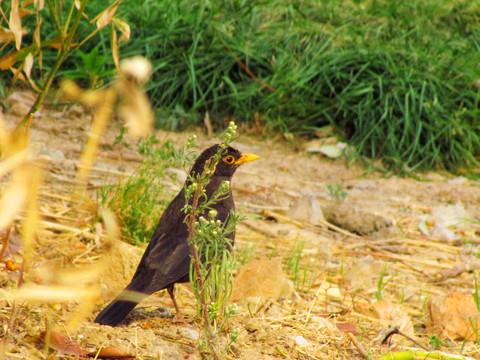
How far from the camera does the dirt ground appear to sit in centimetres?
248

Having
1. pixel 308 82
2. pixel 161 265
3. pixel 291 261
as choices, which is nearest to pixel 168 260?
pixel 161 265

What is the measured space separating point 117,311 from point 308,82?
4554mm

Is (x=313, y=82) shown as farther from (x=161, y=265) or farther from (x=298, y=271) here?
(x=161, y=265)

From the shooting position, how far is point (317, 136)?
6.64 meters

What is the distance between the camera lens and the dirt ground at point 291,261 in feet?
8.13

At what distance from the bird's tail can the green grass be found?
148 inches

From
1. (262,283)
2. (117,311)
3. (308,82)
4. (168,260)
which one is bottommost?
(262,283)

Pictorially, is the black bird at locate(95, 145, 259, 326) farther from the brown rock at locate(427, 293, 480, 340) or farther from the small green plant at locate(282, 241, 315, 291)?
the brown rock at locate(427, 293, 480, 340)

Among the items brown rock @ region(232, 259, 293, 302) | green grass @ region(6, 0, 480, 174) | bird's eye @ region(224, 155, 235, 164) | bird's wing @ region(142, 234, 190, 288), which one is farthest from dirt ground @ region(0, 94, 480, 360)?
bird's eye @ region(224, 155, 235, 164)

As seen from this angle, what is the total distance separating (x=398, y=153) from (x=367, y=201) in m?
0.97

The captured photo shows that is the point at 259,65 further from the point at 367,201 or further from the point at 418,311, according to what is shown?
the point at 418,311

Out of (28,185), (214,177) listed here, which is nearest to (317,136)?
(214,177)

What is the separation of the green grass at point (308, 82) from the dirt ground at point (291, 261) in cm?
31

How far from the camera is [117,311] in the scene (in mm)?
2551
